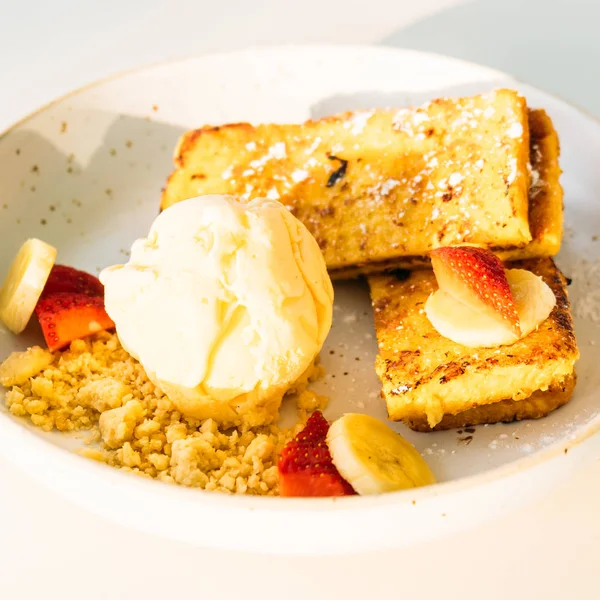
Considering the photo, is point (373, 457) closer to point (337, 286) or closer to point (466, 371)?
point (466, 371)

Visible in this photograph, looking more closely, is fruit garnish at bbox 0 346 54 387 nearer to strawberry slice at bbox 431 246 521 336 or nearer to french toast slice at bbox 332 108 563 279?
french toast slice at bbox 332 108 563 279

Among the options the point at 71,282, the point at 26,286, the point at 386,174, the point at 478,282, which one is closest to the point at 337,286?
the point at 386,174

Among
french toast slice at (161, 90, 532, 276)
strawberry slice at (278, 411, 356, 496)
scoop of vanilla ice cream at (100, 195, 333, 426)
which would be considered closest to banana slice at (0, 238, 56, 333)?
scoop of vanilla ice cream at (100, 195, 333, 426)

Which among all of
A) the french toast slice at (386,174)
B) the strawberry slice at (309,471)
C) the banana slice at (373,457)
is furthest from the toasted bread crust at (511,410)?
the french toast slice at (386,174)

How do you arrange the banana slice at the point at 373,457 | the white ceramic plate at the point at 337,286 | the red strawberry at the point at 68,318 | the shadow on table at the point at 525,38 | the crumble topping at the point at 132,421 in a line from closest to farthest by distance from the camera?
the white ceramic plate at the point at 337,286 → the banana slice at the point at 373,457 → the crumble topping at the point at 132,421 → the red strawberry at the point at 68,318 → the shadow on table at the point at 525,38

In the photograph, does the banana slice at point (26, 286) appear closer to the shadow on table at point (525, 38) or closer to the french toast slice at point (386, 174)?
the french toast slice at point (386, 174)

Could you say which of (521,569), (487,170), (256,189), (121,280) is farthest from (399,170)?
(521,569)
